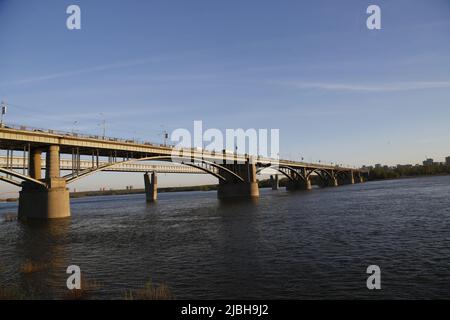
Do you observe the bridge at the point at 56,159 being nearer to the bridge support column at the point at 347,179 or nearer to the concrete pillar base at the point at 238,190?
the concrete pillar base at the point at 238,190

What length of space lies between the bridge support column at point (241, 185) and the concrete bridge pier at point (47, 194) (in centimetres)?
5477

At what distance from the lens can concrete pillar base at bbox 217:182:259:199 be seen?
3866 inches

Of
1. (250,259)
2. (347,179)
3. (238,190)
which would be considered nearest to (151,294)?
(250,259)

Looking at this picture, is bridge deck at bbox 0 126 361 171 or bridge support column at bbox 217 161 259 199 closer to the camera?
bridge deck at bbox 0 126 361 171

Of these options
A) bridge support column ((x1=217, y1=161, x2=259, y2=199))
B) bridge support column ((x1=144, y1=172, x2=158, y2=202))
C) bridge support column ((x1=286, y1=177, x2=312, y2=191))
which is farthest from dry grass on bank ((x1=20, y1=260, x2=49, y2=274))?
bridge support column ((x1=286, y1=177, x2=312, y2=191))

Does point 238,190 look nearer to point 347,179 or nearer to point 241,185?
point 241,185

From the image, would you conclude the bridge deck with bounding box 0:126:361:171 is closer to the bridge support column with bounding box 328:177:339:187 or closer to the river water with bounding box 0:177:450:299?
the river water with bounding box 0:177:450:299

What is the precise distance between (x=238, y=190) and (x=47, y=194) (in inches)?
2296

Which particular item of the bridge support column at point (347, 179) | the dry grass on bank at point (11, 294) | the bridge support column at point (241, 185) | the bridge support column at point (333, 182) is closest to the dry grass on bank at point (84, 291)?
the dry grass on bank at point (11, 294)

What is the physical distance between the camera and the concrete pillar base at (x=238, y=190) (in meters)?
98.2

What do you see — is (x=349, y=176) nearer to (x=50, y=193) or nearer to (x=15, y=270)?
(x=50, y=193)

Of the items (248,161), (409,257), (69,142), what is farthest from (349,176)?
(409,257)
